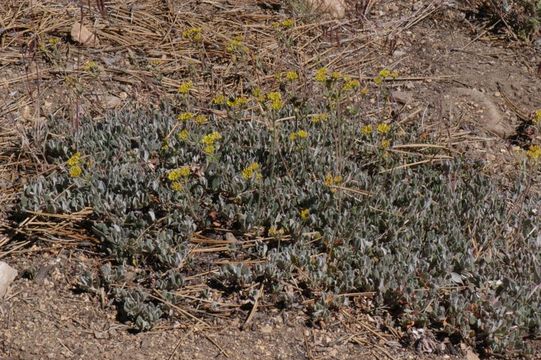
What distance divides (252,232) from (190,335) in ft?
2.17

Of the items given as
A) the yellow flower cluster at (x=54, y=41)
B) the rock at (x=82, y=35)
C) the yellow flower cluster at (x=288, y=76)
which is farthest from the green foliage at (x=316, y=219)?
the rock at (x=82, y=35)

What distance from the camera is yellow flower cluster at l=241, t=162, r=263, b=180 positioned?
157 inches

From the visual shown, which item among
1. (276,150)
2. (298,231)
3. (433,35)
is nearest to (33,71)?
(276,150)

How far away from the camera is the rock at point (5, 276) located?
12.6 feet

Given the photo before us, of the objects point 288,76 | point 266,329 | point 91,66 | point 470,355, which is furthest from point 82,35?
point 470,355

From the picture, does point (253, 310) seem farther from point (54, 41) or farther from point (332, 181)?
point (54, 41)

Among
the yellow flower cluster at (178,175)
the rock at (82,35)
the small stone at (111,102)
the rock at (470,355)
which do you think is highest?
the yellow flower cluster at (178,175)

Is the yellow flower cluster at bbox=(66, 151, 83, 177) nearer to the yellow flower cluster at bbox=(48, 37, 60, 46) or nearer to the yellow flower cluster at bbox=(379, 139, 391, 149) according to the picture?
the yellow flower cluster at bbox=(48, 37, 60, 46)

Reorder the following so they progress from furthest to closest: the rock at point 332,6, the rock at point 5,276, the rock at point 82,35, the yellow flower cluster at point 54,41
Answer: the rock at point 332,6, the rock at point 82,35, the yellow flower cluster at point 54,41, the rock at point 5,276

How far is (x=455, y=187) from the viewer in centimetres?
438

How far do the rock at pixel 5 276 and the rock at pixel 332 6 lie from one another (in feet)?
9.97

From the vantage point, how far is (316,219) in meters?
4.08

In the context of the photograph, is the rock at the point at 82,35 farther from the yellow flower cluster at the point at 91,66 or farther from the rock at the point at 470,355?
the rock at the point at 470,355

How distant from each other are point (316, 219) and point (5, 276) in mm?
1548
